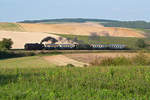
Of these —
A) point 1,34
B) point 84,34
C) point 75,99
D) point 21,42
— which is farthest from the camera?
point 84,34

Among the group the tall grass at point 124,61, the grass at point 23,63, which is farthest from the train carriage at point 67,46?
the tall grass at point 124,61

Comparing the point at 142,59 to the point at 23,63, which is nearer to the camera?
the point at 142,59

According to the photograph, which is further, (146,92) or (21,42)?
(21,42)

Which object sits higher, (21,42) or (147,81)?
(147,81)

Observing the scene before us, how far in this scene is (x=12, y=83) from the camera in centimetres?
1728

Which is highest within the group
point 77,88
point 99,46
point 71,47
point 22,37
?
point 77,88

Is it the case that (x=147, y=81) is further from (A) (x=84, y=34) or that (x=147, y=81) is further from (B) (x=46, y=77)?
(A) (x=84, y=34)

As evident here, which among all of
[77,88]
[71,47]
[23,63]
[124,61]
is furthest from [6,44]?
[77,88]

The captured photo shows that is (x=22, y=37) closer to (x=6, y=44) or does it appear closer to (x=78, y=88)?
(x=6, y=44)

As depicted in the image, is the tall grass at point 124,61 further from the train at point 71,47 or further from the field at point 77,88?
the train at point 71,47

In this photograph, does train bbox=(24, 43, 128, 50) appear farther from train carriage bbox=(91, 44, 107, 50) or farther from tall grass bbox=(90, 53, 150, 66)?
tall grass bbox=(90, 53, 150, 66)

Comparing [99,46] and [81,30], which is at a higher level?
[81,30]

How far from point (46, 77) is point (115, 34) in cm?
10103

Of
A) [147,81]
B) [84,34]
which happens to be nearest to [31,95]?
[147,81]
